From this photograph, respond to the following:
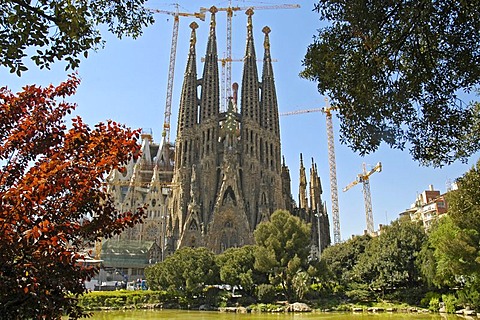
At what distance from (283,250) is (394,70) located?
Result: 23.8 m

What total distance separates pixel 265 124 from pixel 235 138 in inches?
202

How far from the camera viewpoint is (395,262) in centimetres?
2648

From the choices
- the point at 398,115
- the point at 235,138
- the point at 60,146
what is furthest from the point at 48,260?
the point at 235,138

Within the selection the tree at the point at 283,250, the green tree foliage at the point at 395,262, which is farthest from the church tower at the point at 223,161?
the green tree foliage at the point at 395,262

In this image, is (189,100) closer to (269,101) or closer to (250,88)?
(250,88)

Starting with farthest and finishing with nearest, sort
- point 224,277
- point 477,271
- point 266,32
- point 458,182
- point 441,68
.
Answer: point 266,32, point 224,277, point 477,271, point 458,182, point 441,68

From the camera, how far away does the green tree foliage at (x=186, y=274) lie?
2839 centimetres

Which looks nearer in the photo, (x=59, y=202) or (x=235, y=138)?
(x=59, y=202)

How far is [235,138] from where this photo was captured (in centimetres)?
5272

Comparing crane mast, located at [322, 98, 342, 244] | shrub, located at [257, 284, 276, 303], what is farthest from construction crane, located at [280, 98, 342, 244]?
shrub, located at [257, 284, 276, 303]

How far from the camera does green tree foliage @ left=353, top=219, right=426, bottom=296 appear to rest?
26.3 m

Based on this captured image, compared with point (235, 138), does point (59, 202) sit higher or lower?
lower

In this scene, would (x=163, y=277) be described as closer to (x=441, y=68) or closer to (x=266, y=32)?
(x=441, y=68)

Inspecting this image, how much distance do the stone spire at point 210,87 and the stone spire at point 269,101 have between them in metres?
6.27
